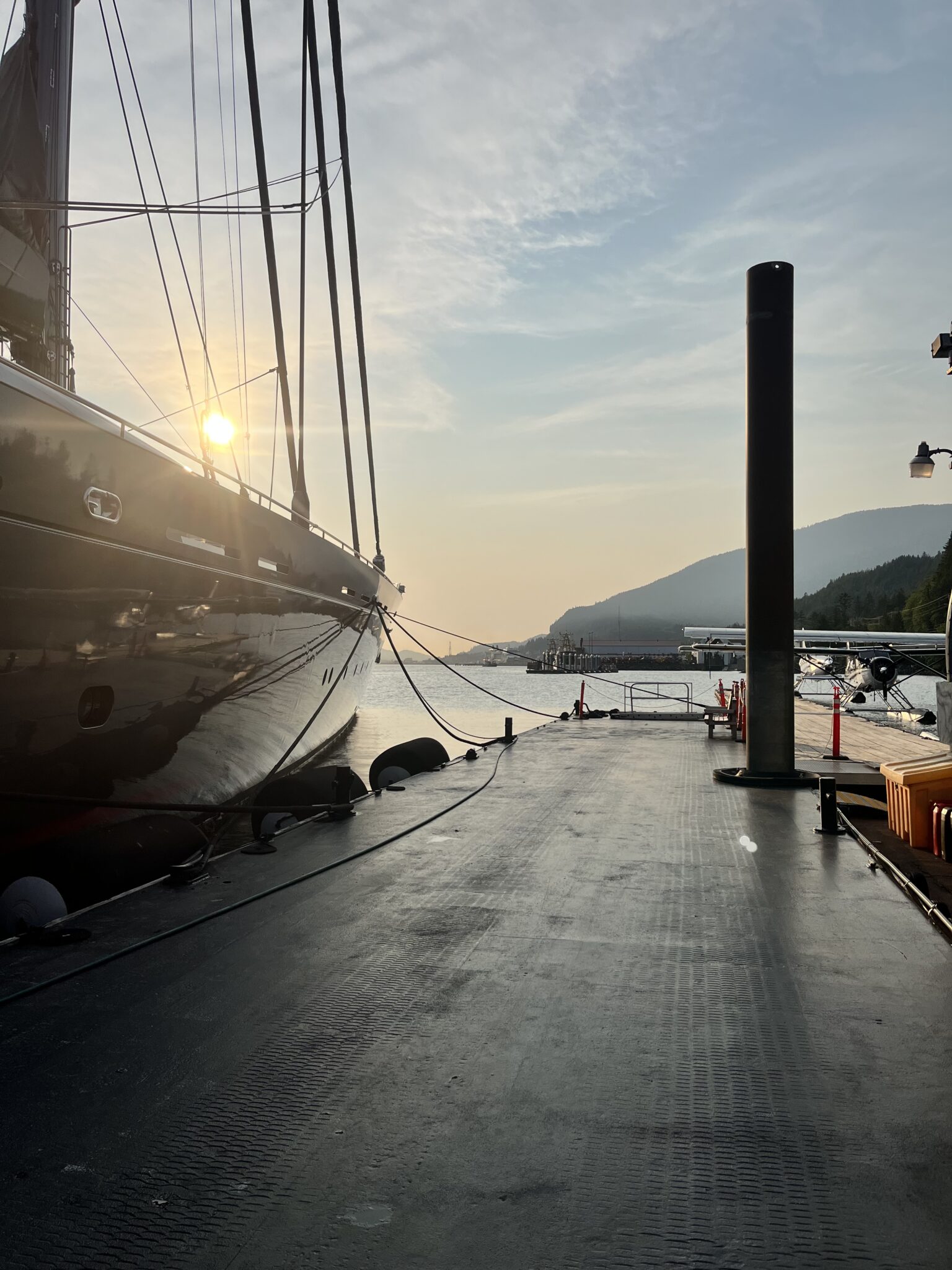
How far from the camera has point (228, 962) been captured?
349 centimetres

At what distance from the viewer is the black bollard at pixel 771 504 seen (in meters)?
8.49

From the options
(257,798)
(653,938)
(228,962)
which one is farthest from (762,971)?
(257,798)

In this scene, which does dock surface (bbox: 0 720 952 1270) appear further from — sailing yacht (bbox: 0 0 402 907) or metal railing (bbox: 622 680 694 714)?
metal railing (bbox: 622 680 694 714)

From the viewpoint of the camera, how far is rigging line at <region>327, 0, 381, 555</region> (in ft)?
46.6

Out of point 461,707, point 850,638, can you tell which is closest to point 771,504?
point 850,638

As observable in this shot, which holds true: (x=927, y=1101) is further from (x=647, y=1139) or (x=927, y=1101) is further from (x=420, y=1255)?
(x=420, y=1255)

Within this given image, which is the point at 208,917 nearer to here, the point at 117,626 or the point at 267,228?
the point at 117,626

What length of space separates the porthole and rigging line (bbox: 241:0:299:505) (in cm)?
508

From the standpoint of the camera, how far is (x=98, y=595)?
222 inches

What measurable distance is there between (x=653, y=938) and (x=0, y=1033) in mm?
2388

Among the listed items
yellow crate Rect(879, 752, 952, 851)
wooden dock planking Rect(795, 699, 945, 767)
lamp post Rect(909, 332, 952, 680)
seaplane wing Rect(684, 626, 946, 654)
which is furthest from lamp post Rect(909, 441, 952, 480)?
seaplane wing Rect(684, 626, 946, 654)

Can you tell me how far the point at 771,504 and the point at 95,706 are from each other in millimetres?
5909

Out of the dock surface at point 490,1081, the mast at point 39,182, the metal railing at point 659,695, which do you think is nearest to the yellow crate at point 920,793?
the dock surface at point 490,1081

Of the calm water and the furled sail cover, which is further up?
the furled sail cover
